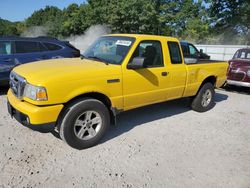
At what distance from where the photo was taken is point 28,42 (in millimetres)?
7414

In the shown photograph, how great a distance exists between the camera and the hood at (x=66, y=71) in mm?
3686

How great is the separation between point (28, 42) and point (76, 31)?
52797mm

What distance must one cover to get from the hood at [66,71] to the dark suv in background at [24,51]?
3.05m

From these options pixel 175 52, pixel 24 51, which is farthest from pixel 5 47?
pixel 175 52

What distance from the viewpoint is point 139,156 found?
400 centimetres

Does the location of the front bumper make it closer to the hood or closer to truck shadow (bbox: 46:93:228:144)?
the hood

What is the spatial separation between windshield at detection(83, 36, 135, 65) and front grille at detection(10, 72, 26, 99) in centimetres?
142

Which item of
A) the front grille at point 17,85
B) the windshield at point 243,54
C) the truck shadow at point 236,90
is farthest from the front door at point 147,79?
the windshield at point 243,54

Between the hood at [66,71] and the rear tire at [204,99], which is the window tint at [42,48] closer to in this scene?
the hood at [66,71]

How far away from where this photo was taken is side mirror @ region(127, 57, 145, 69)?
14.0 ft

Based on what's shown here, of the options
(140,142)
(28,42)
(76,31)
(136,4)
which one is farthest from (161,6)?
(140,142)

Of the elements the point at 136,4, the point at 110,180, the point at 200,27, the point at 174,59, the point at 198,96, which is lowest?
the point at 110,180

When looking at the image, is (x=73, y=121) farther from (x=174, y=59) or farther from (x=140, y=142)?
(x=174, y=59)

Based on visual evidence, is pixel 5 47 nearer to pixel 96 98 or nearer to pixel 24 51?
pixel 24 51
